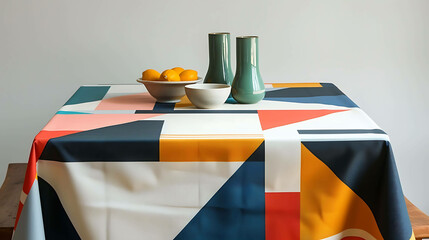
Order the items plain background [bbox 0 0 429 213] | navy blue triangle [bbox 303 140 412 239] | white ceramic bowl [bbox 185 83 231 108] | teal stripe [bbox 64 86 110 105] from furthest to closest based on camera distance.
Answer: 1. plain background [bbox 0 0 429 213]
2. teal stripe [bbox 64 86 110 105]
3. white ceramic bowl [bbox 185 83 231 108]
4. navy blue triangle [bbox 303 140 412 239]

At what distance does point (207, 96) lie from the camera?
65.9 inches

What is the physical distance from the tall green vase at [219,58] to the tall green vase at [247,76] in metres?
0.09

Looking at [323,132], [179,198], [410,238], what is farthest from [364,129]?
[179,198]

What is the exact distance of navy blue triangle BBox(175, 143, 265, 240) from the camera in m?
1.39

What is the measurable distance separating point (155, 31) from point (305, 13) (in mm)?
759

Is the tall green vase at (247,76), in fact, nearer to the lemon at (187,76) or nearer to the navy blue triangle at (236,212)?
the lemon at (187,76)

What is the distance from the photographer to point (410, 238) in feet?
4.36

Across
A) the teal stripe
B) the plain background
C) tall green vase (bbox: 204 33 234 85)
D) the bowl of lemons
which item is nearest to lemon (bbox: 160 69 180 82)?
the bowl of lemons

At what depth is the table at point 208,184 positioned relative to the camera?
1.37 metres

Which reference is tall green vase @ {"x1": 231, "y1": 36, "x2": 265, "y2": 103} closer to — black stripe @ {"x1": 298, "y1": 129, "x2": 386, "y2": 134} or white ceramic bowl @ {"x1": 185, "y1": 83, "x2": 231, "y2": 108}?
white ceramic bowl @ {"x1": 185, "y1": 83, "x2": 231, "y2": 108}

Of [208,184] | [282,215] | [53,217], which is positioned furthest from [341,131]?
[53,217]

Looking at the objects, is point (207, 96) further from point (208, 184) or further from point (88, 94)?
point (88, 94)

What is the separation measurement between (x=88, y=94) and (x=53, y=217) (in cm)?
68

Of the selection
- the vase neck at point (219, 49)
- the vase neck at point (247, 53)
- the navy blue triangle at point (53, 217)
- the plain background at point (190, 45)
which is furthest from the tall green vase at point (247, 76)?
the plain background at point (190, 45)
